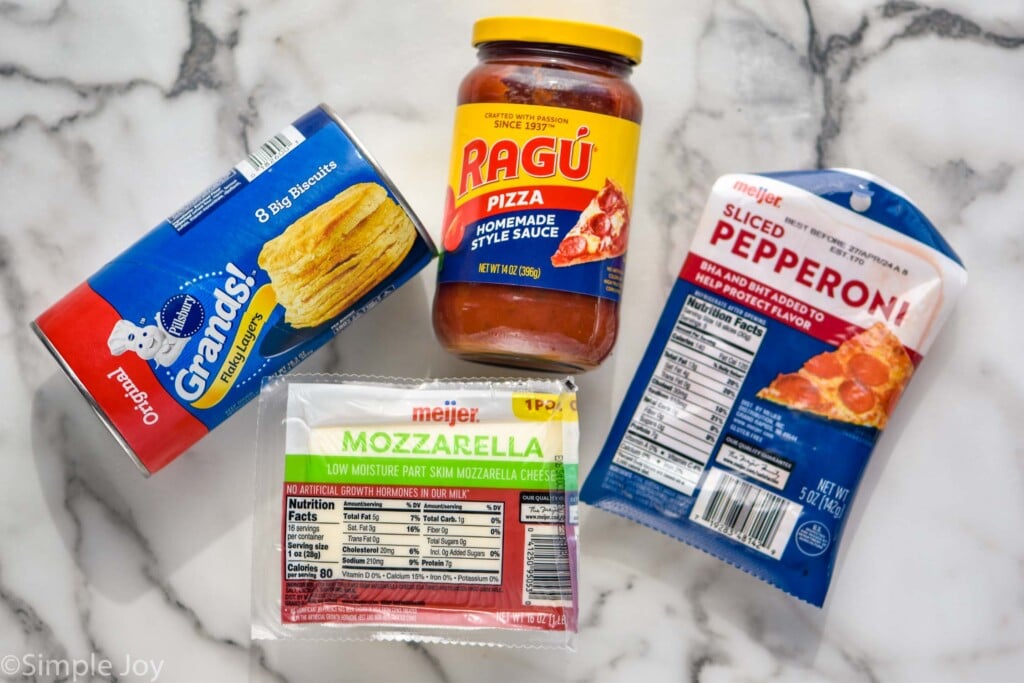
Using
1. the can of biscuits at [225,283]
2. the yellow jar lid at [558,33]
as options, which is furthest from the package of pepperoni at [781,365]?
the can of biscuits at [225,283]

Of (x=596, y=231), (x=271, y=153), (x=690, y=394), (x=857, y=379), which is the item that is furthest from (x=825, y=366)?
(x=271, y=153)

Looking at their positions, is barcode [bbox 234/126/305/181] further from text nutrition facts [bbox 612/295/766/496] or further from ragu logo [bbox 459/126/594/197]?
text nutrition facts [bbox 612/295/766/496]

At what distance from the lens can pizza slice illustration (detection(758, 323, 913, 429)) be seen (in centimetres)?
98

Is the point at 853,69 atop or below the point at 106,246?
atop

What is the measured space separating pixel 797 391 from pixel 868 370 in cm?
8

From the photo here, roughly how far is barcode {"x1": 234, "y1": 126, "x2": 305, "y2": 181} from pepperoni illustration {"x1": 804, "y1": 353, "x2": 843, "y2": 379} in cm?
57

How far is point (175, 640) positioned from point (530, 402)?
48 centimetres

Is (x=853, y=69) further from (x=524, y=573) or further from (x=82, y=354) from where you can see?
(x=82, y=354)

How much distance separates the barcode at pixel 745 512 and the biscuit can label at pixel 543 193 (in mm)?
257

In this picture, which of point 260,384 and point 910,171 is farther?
point 910,171

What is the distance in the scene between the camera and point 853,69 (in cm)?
106

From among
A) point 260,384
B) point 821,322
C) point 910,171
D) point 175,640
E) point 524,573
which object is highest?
point 910,171

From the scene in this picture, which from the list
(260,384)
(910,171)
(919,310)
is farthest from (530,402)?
(910,171)

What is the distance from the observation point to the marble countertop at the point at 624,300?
1.04 meters
